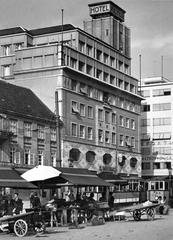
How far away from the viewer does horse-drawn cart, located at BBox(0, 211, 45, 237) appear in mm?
18859

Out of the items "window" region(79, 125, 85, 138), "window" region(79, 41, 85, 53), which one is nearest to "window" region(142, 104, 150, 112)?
"window" region(79, 41, 85, 53)

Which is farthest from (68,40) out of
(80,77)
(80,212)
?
(80,212)

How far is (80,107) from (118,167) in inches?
484

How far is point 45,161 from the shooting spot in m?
57.4

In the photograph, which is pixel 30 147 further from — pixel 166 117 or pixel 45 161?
pixel 166 117

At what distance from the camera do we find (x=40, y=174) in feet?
77.5

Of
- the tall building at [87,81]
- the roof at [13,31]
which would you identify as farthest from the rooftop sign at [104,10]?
the roof at [13,31]

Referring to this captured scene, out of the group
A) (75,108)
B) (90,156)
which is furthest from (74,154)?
(75,108)

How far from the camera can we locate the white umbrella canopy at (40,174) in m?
23.4

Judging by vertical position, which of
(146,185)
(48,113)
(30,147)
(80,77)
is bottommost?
(146,185)

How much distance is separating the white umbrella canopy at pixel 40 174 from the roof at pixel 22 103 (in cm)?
2815

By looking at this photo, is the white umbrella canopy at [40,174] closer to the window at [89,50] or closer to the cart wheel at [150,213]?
the cart wheel at [150,213]

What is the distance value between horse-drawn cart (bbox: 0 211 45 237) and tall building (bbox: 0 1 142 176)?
37.4 m

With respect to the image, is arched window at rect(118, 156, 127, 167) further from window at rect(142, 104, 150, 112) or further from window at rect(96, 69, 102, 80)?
window at rect(142, 104, 150, 112)
